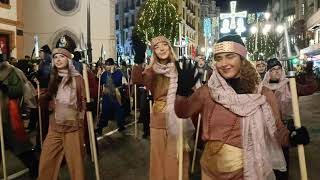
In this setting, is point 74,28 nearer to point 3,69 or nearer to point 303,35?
point 3,69

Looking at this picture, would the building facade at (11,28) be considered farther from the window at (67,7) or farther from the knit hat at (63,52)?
the knit hat at (63,52)

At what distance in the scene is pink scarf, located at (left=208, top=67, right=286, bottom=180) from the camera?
139 inches

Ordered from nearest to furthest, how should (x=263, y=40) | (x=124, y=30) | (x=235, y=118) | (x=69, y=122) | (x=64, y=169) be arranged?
(x=235, y=118)
(x=69, y=122)
(x=64, y=169)
(x=263, y=40)
(x=124, y=30)

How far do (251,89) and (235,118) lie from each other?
27 cm

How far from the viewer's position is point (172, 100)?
19.2 feet

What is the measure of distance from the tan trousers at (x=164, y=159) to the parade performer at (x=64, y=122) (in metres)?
0.90

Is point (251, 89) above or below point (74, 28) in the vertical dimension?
below

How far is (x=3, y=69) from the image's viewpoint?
7480 mm

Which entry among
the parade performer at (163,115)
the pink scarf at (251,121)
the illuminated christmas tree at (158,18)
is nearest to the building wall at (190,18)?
the illuminated christmas tree at (158,18)

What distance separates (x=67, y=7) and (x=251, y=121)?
99.4 feet

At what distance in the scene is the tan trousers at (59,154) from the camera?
5.91 meters

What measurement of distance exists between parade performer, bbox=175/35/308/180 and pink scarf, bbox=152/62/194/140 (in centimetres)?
206

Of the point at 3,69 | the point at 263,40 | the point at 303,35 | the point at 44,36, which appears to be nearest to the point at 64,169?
the point at 3,69

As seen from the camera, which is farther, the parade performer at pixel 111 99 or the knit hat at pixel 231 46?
the parade performer at pixel 111 99
